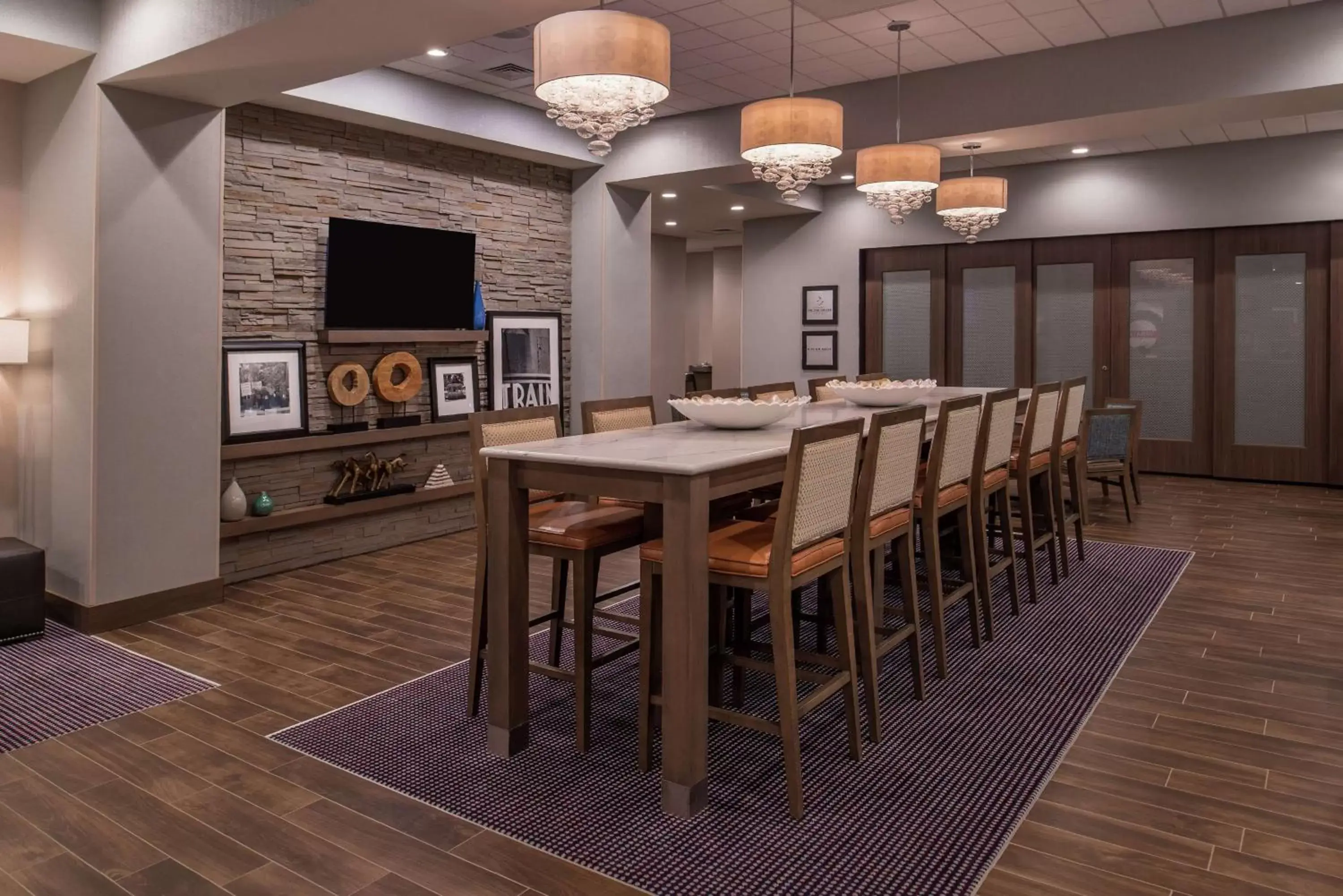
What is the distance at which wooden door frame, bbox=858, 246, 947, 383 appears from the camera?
962 centimetres

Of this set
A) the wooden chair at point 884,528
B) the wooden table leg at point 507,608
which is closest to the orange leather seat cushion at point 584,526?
the wooden table leg at point 507,608

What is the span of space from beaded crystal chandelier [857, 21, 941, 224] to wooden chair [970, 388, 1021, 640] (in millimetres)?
1343

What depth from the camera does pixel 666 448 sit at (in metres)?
2.94

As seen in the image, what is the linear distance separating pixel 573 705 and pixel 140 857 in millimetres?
1356

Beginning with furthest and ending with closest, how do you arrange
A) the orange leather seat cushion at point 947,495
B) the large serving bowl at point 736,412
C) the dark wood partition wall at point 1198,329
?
the dark wood partition wall at point 1198,329
the orange leather seat cushion at point 947,495
the large serving bowl at point 736,412

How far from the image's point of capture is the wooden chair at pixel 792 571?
2580mm

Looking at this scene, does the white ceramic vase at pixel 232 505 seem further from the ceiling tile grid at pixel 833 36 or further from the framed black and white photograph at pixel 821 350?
the framed black and white photograph at pixel 821 350

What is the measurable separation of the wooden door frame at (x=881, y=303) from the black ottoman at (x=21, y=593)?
7.49 m

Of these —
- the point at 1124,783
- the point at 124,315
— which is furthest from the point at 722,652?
the point at 124,315

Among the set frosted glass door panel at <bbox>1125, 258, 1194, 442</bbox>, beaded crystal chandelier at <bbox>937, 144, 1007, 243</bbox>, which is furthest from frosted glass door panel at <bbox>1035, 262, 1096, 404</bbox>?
beaded crystal chandelier at <bbox>937, 144, 1007, 243</bbox>

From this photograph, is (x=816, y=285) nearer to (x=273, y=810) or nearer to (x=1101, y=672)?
(x=1101, y=672)

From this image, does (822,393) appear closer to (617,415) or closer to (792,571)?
(617,415)

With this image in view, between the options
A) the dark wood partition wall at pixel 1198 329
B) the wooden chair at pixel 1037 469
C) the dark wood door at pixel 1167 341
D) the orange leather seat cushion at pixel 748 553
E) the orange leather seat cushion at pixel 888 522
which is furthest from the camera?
the dark wood door at pixel 1167 341

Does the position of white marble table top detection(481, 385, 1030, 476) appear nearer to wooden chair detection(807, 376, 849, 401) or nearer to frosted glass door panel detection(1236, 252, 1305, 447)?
wooden chair detection(807, 376, 849, 401)
